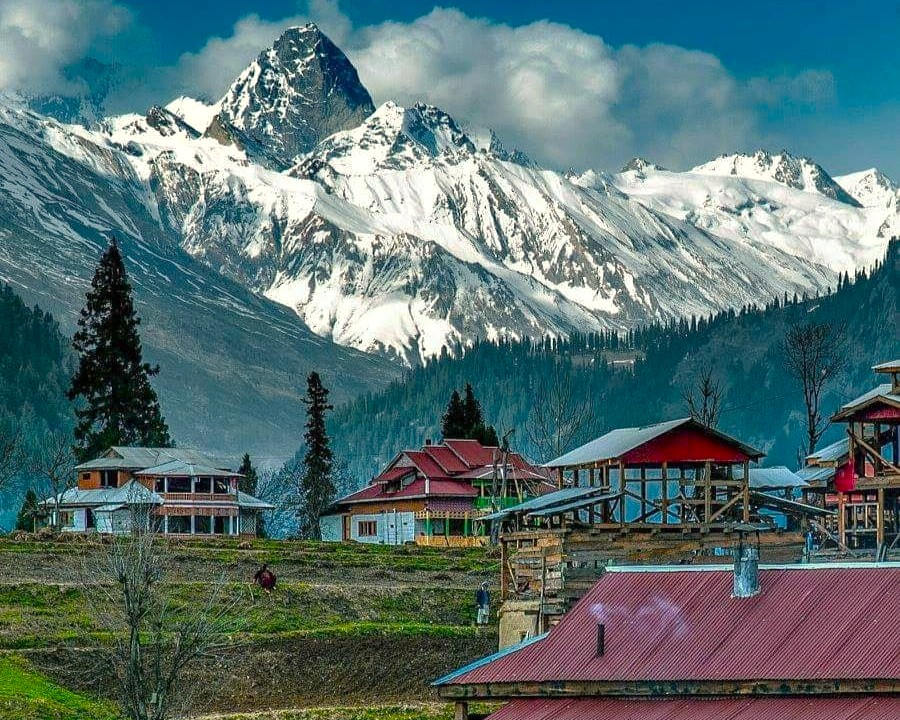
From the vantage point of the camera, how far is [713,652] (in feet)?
147

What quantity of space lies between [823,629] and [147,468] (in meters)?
106

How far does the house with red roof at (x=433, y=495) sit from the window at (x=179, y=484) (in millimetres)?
15540

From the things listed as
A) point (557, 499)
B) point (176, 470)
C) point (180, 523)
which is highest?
point (176, 470)

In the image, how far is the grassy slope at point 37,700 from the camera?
196ft

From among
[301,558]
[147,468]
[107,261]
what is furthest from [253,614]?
[107,261]

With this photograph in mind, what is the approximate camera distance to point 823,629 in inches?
1754

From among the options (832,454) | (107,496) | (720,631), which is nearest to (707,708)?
(720,631)

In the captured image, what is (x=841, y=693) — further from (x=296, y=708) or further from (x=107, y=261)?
(x=107, y=261)

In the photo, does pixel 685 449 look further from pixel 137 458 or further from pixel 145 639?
pixel 137 458

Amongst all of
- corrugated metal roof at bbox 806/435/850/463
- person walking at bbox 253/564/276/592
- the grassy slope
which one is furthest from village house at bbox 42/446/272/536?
the grassy slope

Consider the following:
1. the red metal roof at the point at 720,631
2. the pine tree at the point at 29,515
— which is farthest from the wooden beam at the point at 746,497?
the pine tree at the point at 29,515

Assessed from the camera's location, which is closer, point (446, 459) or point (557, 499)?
point (557, 499)

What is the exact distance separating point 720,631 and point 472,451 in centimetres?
11405

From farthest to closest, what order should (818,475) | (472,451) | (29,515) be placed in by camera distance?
(472,451)
(29,515)
(818,475)
